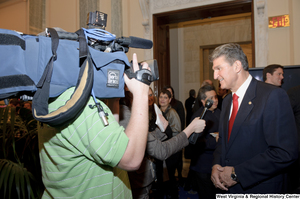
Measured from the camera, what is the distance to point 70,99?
0.69 metres

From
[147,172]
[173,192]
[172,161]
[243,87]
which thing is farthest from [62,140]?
[173,192]

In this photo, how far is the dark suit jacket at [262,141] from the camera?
131cm

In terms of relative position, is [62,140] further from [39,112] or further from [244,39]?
[244,39]

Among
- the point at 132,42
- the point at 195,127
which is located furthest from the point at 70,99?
the point at 195,127

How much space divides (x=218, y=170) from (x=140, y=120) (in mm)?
1100

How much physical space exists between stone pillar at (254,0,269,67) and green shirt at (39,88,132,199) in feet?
12.3

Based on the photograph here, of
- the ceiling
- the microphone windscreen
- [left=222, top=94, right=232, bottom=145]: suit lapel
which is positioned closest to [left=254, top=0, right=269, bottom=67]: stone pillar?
the ceiling

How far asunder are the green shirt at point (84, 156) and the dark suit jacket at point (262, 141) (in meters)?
0.86

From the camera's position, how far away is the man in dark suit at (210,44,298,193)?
4.33 ft

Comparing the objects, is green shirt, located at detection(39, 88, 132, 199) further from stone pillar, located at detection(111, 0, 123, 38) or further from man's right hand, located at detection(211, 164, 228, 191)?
stone pillar, located at detection(111, 0, 123, 38)

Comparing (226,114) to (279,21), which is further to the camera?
(279,21)

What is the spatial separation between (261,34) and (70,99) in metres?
4.12

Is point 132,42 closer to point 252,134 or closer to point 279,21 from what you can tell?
point 252,134

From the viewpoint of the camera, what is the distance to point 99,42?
882 millimetres
